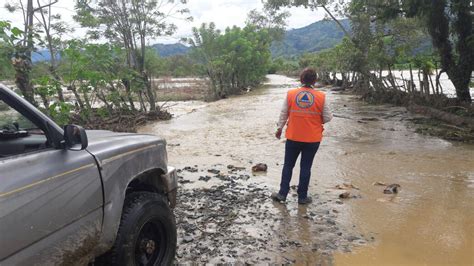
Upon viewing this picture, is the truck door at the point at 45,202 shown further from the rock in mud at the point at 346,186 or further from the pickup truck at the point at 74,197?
the rock in mud at the point at 346,186

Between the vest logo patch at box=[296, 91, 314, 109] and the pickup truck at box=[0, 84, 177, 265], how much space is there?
235cm

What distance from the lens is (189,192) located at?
6.01 meters

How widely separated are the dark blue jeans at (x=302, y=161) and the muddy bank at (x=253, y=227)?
226 mm

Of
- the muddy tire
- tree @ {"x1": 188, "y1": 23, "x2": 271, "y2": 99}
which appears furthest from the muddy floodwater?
tree @ {"x1": 188, "y1": 23, "x2": 271, "y2": 99}

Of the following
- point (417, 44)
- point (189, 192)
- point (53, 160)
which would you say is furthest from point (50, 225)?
point (417, 44)

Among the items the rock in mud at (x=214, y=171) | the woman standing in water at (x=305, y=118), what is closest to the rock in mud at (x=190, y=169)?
the rock in mud at (x=214, y=171)

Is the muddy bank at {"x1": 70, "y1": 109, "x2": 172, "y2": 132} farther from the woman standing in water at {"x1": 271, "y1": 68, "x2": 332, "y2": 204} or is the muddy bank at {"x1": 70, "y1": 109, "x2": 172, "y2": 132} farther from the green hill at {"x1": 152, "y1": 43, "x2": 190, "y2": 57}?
the woman standing in water at {"x1": 271, "y1": 68, "x2": 332, "y2": 204}

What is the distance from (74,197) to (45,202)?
0.22 metres

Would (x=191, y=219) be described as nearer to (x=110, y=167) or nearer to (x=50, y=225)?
(x=110, y=167)

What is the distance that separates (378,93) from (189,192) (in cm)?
1614

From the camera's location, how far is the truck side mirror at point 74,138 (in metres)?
2.33

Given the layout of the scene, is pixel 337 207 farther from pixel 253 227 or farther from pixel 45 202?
pixel 45 202

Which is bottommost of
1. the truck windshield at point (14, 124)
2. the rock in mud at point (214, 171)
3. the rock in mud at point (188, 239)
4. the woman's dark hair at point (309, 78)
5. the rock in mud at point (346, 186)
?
the rock in mud at point (346, 186)

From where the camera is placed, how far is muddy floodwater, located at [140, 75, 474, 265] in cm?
396
